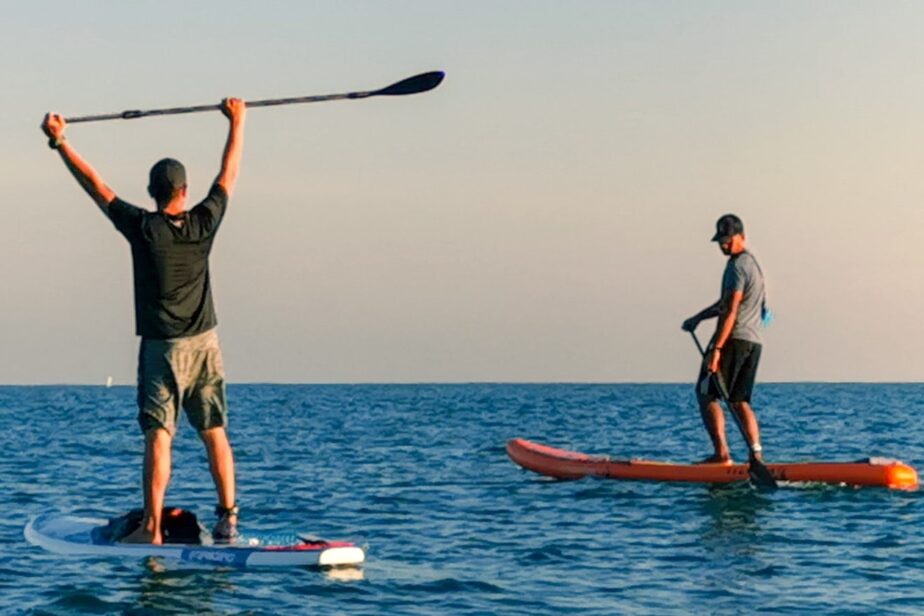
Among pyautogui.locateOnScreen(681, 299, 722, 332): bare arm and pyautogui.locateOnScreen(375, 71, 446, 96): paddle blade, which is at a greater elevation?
pyautogui.locateOnScreen(375, 71, 446, 96): paddle blade

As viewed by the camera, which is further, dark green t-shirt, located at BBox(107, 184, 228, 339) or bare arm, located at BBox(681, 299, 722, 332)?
bare arm, located at BBox(681, 299, 722, 332)

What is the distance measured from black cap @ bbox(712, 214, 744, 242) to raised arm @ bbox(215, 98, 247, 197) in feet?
23.2

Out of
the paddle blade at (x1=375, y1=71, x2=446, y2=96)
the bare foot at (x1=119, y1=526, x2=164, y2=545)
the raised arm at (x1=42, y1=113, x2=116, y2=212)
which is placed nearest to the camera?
the raised arm at (x1=42, y1=113, x2=116, y2=212)

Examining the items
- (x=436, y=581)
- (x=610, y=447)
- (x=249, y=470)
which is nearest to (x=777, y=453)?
(x=610, y=447)

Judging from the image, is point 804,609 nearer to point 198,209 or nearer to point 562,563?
point 562,563

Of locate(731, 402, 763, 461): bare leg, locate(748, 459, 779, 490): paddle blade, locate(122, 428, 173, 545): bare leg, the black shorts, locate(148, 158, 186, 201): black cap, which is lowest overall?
locate(748, 459, 779, 490): paddle blade

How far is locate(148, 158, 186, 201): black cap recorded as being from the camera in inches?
423

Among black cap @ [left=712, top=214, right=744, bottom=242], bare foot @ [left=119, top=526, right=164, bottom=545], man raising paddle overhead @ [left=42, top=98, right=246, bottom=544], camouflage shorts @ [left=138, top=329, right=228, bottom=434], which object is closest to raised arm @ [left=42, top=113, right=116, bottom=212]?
man raising paddle overhead @ [left=42, top=98, right=246, bottom=544]

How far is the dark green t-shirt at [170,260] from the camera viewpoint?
10.7m

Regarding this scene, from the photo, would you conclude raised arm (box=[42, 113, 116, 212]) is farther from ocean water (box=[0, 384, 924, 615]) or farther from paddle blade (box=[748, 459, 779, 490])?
paddle blade (box=[748, 459, 779, 490])

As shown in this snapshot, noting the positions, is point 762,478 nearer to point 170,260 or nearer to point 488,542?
point 488,542

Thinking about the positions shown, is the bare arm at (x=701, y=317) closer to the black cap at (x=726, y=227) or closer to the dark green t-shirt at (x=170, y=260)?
the black cap at (x=726, y=227)

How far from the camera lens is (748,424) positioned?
1731 centimetres

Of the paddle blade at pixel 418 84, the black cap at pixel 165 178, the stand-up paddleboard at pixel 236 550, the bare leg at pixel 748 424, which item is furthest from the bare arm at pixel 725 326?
the black cap at pixel 165 178
